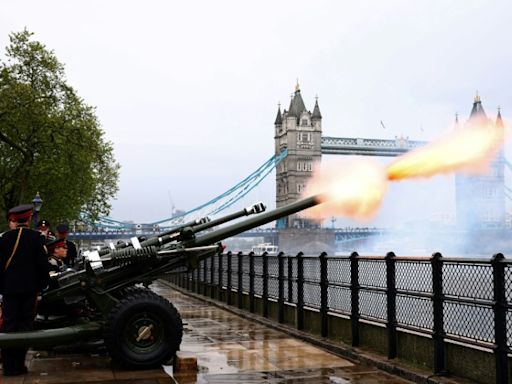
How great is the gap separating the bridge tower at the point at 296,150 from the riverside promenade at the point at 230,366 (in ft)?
109

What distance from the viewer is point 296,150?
8406 centimetres

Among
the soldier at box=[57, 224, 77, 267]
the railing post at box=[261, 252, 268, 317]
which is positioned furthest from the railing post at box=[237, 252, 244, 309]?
the soldier at box=[57, 224, 77, 267]

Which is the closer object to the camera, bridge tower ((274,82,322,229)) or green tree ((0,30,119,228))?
green tree ((0,30,119,228))

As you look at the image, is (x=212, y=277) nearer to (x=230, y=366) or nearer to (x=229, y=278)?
(x=229, y=278)

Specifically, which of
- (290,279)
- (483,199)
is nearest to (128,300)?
(290,279)

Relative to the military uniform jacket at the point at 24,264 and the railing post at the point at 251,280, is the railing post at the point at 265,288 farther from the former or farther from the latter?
the military uniform jacket at the point at 24,264

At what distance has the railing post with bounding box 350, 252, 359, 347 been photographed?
10492 millimetres

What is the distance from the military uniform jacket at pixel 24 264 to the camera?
8.90 meters

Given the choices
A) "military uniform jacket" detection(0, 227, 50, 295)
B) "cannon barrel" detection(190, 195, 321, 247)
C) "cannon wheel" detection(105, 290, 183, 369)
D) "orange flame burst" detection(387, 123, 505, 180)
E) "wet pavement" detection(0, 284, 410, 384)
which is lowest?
"wet pavement" detection(0, 284, 410, 384)

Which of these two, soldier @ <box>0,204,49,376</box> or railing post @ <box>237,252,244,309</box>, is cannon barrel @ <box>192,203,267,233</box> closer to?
soldier @ <box>0,204,49,376</box>

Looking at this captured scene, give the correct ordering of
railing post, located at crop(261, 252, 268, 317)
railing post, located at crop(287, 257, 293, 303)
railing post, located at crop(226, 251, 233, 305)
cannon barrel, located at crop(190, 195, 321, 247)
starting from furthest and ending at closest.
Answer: railing post, located at crop(226, 251, 233, 305)
railing post, located at crop(261, 252, 268, 317)
railing post, located at crop(287, 257, 293, 303)
cannon barrel, located at crop(190, 195, 321, 247)

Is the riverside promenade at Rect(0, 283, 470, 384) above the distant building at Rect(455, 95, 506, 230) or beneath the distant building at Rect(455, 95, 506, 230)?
beneath

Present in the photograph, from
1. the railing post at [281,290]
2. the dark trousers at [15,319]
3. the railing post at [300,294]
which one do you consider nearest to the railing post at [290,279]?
the railing post at [281,290]

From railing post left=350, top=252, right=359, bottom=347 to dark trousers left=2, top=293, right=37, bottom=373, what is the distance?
4394 millimetres
